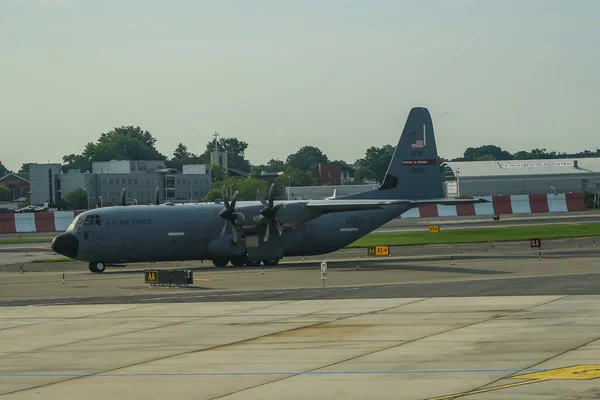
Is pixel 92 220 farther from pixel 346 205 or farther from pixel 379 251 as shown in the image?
pixel 379 251

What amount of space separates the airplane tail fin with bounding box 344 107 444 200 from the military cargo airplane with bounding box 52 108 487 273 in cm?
102

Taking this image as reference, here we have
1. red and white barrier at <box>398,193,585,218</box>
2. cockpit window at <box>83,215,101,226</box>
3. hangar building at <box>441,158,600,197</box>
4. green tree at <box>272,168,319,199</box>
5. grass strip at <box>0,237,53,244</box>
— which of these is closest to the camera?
cockpit window at <box>83,215,101,226</box>

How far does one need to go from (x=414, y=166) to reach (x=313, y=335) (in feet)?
102

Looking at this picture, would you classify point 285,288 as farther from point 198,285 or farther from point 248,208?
point 248,208

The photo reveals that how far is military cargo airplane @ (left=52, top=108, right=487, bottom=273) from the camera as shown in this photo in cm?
4997

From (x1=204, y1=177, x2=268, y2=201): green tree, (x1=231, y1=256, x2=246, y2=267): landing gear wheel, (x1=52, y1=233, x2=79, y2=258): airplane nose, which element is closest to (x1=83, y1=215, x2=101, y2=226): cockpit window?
(x1=52, y1=233, x2=79, y2=258): airplane nose

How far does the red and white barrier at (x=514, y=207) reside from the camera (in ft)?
283

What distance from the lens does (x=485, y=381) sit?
60.0 ft

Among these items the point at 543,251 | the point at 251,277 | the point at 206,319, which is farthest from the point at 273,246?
the point at 206,319

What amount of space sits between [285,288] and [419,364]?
20.1 metres

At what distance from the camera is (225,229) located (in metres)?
51.2


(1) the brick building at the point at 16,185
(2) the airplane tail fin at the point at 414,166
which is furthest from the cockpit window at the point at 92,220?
(1) the brick building at the point at 16,185

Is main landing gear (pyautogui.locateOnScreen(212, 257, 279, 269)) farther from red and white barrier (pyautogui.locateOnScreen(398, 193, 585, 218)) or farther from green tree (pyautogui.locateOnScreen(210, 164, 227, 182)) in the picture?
green tree (pyautogui.locateOnScreen(210, 164, 227, 182))

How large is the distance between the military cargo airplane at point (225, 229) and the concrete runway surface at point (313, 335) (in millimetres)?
3790
